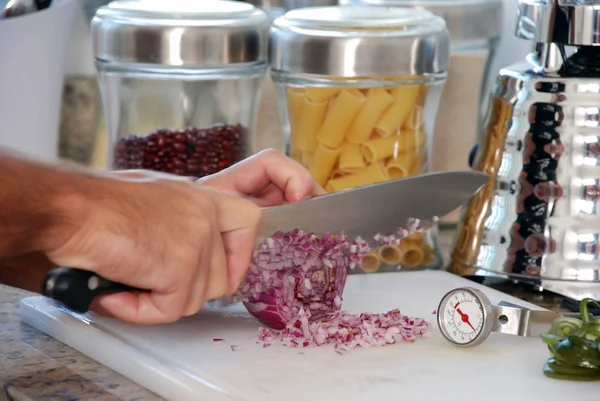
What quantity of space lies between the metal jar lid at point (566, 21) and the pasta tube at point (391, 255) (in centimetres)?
30

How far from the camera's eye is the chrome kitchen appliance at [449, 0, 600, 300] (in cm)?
123

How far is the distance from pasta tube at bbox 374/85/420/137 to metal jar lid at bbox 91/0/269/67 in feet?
0.66

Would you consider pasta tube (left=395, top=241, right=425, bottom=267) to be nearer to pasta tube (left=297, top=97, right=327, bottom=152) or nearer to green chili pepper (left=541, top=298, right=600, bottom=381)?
pasta tube (left=297, top=97, right=327, bottom=152)

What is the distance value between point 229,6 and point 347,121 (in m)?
0.26

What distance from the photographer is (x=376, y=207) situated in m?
1.15

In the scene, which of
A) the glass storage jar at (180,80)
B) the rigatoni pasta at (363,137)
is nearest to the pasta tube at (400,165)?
the rigatoni pasta at (363,137)

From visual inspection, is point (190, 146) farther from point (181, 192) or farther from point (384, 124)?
point (181, 192)

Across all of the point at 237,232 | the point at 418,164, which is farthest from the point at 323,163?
the point at 237,232

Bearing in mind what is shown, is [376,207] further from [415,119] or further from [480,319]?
[415,119]

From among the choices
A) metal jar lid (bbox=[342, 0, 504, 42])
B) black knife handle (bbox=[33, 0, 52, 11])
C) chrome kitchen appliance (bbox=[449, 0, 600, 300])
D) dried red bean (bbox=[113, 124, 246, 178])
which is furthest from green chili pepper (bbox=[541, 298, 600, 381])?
black knife handle (bbox=[33, 0, 52, 11])

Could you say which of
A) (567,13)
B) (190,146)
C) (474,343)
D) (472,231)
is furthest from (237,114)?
(474,343)

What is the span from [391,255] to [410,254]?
1.1 inches

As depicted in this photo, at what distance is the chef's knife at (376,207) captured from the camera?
1092 mm

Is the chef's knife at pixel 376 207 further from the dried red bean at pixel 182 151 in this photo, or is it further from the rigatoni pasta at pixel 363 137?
the dried red bean at pixel 182 151
